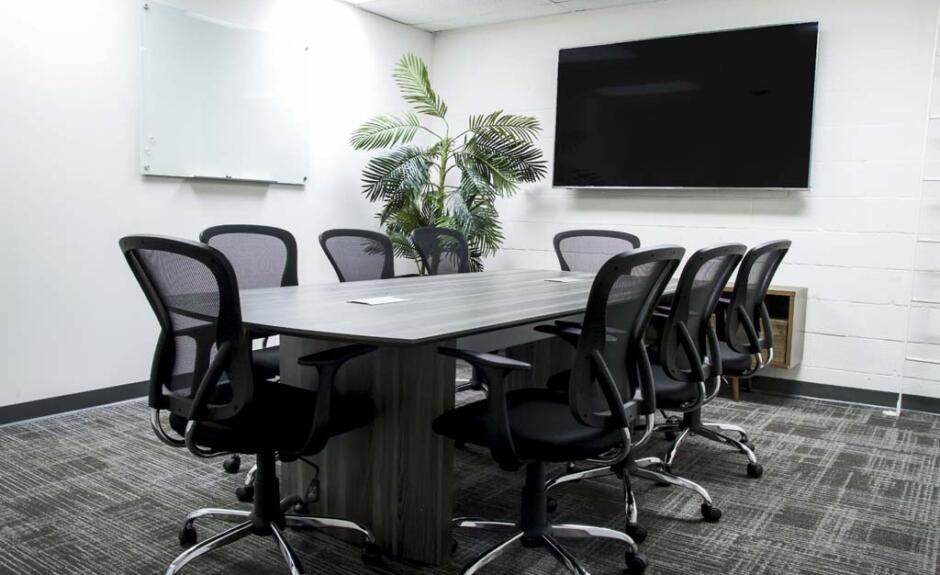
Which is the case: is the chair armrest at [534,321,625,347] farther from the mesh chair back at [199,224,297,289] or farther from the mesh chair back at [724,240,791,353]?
the mesh chair back at [199,224,297,289]

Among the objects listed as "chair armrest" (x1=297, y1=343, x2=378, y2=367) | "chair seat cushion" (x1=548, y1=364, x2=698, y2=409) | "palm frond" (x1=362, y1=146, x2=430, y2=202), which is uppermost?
"palm frond" (x1=362, y1=146, x2=430, y2=202)

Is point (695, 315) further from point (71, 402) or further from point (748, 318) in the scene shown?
point (71, 402)

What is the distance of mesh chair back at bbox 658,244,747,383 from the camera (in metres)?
2.59

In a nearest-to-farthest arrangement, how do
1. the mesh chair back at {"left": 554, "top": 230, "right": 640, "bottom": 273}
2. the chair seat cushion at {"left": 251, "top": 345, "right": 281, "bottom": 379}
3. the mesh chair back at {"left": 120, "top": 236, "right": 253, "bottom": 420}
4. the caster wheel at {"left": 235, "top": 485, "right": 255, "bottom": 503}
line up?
the mesh chair back at {"left": 120, "top": 236, "right": 253, "bottom": 420} → the caster wheel at {"left": 235, "top": 485, "right": 255, "bottom": 503} → the chair seat cushion at {"left": 251, "top": 345, "right": 281, "bottom": 379} → the mesh chair back at {"left": 554, "top": 230, "right": 640, "bottom": 273}

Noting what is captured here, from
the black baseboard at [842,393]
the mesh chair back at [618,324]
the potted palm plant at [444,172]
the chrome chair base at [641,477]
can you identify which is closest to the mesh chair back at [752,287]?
the chrome chair base at [641,477]

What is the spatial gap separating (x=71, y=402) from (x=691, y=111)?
4.15 metres

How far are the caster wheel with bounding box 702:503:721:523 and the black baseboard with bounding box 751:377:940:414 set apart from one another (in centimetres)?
243

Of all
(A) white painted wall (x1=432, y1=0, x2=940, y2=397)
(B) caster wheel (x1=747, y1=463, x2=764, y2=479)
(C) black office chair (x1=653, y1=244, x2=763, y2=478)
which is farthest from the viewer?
(A) white painted wall (x1=432, y1=0, x2=940, y2=397)

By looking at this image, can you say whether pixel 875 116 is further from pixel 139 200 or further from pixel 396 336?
pixel 139 200

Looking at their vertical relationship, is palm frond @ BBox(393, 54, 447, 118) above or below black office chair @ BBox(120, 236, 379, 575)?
above

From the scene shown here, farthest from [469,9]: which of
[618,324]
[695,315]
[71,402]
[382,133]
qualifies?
[618,324]

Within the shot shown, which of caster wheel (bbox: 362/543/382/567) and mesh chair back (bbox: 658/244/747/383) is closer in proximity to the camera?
caster wheel (bbox: 362/543/382/567)

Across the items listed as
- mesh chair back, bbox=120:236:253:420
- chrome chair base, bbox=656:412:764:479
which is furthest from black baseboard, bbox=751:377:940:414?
mesh chair back, bbox=120:236:253:420

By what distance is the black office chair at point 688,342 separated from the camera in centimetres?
260
